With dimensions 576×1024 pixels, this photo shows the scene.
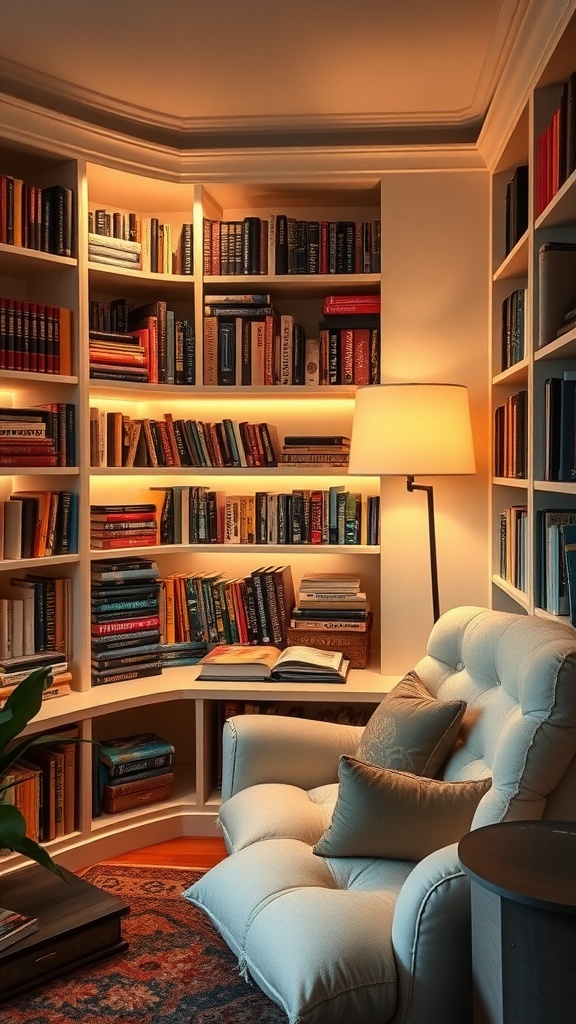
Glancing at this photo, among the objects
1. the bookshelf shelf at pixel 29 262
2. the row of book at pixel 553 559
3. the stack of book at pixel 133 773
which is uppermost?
the bookshelf shelf at pixel 29 262

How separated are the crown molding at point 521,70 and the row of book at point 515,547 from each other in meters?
1.21

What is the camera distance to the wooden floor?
3.03 m

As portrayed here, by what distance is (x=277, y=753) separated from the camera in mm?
2631

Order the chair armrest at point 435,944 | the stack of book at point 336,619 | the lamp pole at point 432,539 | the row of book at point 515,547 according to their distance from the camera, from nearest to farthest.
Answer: the chair armrest at point 435,944
the row of book at point 515,547
the lamp pole at point 432,539
the stack of book at point 336,619

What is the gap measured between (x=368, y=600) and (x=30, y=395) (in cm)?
156

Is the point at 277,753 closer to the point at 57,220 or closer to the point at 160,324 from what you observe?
the point at 160,324

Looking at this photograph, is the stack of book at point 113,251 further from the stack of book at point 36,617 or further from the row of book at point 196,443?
the stack of book at point 36,617

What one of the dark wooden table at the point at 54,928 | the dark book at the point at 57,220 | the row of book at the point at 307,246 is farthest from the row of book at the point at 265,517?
the dark wooden table at the point at 54,928

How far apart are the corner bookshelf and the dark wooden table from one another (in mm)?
472

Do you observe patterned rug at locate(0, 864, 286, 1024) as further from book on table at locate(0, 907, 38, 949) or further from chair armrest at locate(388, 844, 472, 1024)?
chair armrest at locate(388, 844, 472, 1024)

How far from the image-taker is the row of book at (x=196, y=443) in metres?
3.46

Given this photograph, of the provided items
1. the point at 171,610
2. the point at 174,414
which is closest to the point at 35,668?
the point at 171,610

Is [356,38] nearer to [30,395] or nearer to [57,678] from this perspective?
[30,395]

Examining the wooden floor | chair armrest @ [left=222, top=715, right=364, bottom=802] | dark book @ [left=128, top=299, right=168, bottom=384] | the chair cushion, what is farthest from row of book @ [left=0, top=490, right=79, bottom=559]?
the chair cushion
